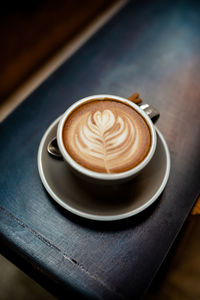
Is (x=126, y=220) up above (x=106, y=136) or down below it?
below

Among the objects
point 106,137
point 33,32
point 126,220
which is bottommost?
point 126,220

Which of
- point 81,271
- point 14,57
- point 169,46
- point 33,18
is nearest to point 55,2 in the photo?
point 33,18

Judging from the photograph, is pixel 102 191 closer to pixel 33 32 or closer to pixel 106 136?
pixel 106 136

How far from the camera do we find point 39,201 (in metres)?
0.69

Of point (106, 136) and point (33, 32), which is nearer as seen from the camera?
point (106, 136)

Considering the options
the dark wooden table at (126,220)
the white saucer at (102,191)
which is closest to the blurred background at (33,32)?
the dark wooden table at (126,220)

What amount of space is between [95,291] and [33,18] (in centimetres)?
153

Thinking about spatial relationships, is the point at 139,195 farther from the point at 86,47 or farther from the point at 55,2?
the point at 55,2

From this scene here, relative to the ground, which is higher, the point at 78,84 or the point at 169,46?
the point at 78,84

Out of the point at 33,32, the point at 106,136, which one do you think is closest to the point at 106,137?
the point at 106,136

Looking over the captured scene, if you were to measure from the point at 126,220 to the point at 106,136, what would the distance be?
21 centimetres

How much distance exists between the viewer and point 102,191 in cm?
64

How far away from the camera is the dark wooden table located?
23.9 inches

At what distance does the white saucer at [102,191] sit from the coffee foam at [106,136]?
78 millimetres
